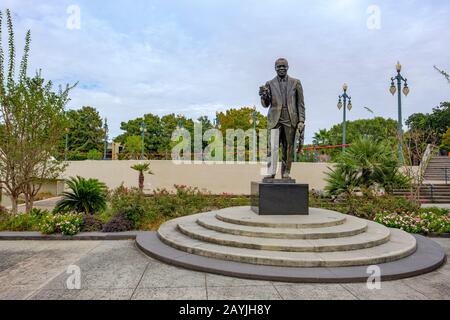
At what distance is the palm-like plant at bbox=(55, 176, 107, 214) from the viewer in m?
8.32

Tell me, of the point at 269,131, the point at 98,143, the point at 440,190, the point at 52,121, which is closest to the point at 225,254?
the point at 269,131

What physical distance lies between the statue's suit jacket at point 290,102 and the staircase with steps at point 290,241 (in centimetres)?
243

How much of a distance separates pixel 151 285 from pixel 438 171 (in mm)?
25323

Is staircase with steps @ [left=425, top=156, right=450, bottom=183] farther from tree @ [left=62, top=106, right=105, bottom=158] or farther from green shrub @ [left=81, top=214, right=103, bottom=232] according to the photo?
tree @ [left=62, top=106, right=105, bottom=158]

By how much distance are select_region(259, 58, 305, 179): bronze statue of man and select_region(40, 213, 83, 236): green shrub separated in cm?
474

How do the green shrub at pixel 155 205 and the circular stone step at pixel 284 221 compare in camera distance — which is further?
the green shrub at pixel 155 205

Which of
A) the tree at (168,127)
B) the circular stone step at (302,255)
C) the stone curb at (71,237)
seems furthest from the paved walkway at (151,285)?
the tree at (168,127)

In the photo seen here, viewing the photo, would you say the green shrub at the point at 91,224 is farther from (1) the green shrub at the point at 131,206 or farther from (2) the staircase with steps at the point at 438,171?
(2) the staircase with steps at the point at 438,171

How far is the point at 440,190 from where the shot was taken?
16672mm

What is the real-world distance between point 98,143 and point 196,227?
40.3 metres

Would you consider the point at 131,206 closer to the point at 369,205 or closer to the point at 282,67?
the point at 282,67

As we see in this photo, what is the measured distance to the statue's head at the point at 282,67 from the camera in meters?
7.05

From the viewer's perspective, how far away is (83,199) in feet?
27.8
